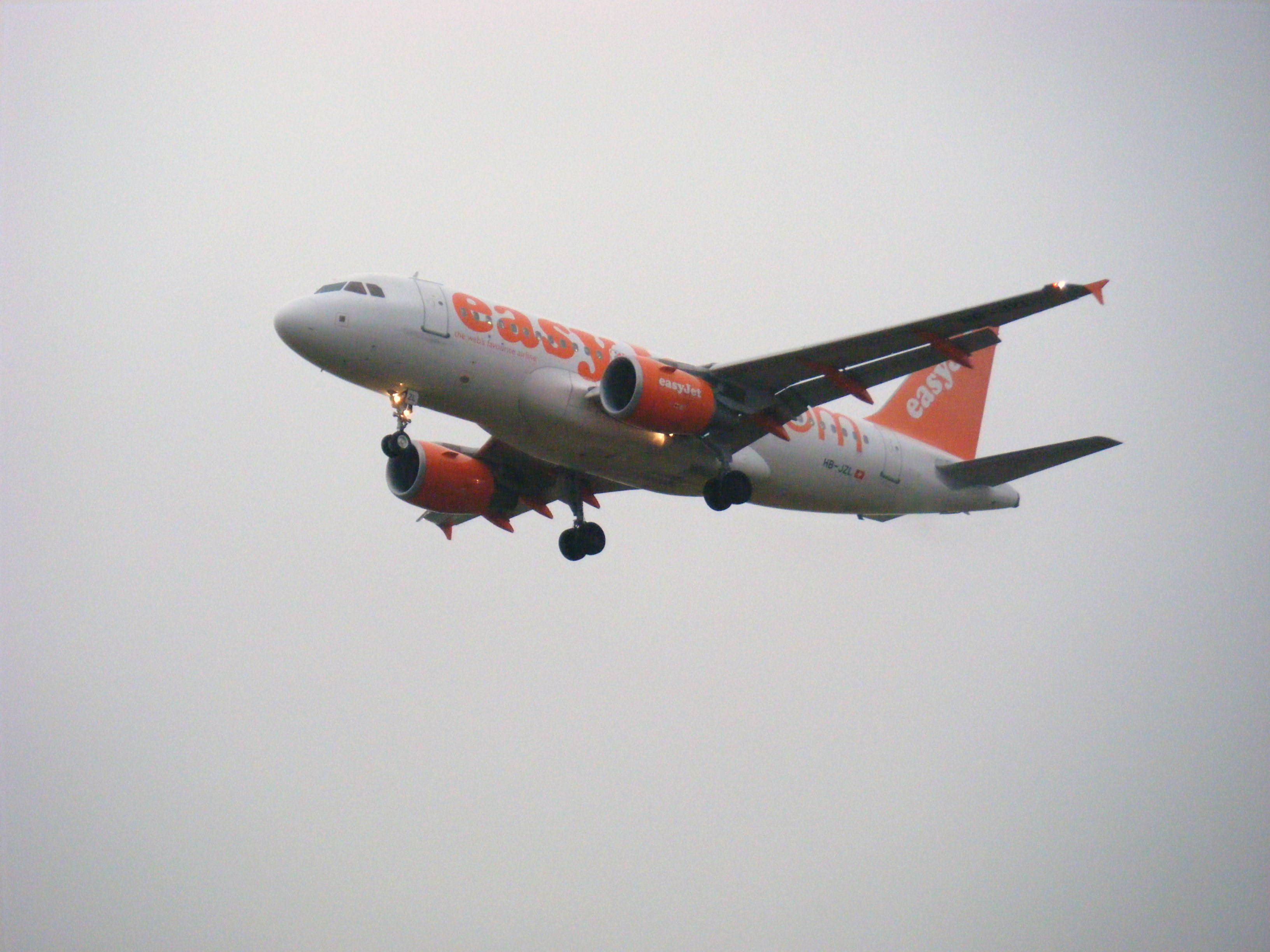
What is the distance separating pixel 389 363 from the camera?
26406 millimetres

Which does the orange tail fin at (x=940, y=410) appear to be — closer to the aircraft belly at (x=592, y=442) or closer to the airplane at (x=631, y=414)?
the airplane at (x=631, y=414)

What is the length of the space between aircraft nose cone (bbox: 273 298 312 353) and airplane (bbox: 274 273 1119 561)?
0.03m

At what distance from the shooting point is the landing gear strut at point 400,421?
27.1 meters

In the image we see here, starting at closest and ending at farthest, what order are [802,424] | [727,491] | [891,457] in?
[727,491] → [802,424] → [891,457]

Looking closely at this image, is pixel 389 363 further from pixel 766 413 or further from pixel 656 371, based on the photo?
pixel 766 413

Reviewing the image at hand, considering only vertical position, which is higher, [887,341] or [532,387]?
[887,341]

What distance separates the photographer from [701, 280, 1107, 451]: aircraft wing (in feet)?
89.0

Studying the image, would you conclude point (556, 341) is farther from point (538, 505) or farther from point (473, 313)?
point (538, 505)

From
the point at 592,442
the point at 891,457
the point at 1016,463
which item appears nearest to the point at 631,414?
the point at 592,442

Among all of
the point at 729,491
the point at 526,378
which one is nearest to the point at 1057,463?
the point at 729,491

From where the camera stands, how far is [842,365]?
95.9 ft

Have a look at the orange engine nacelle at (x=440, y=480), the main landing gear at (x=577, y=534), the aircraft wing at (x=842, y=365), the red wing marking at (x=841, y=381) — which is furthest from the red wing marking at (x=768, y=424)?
the orange engine nacelle at (x=440, y=480)

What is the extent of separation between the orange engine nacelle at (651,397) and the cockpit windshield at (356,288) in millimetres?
4881

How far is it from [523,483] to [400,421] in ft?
22.2
